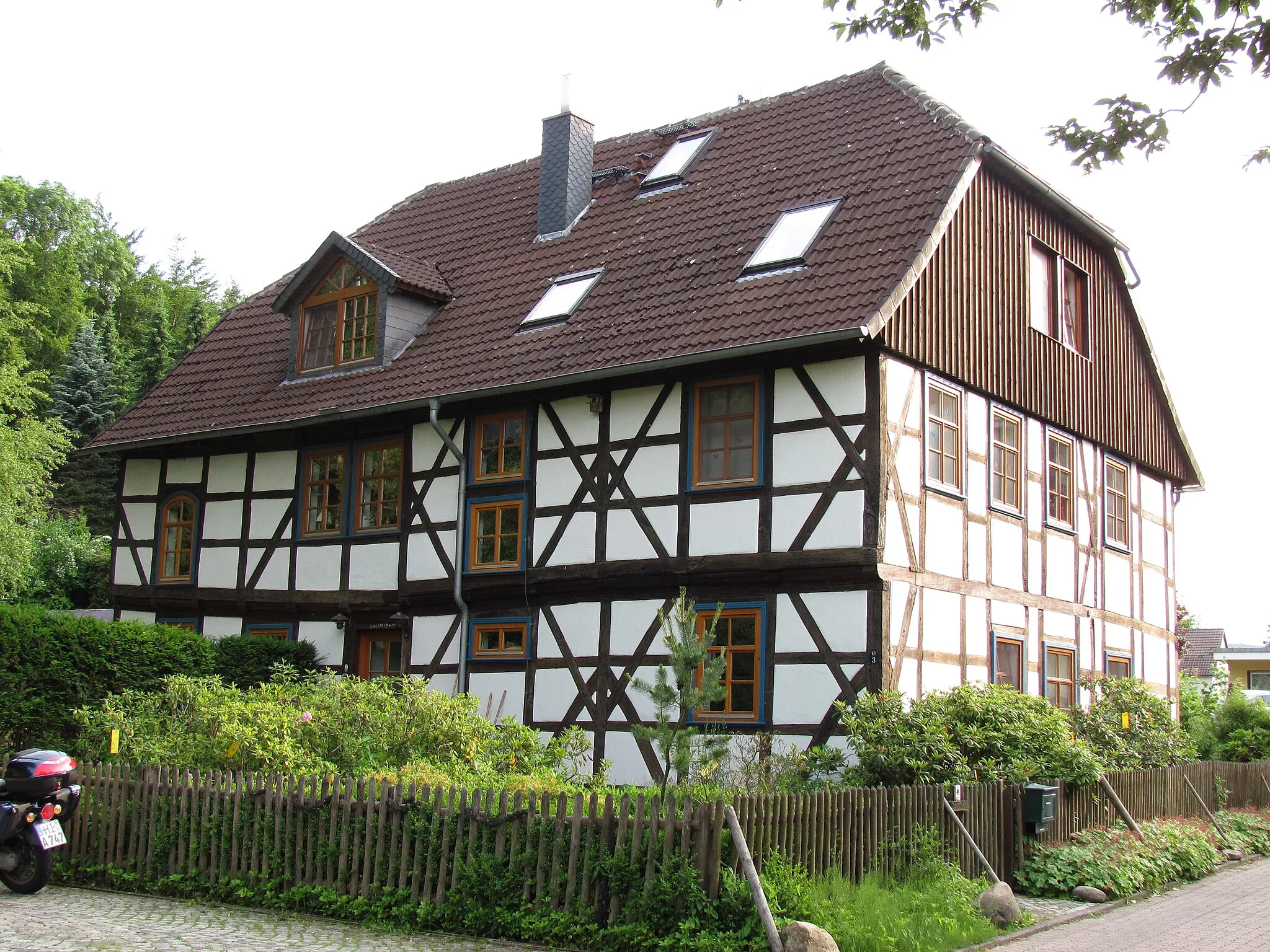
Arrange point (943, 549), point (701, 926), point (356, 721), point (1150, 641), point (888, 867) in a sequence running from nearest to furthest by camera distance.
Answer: point (701, 926), point (888, 867), point (356, 721), point (943, 549), point (1150, 641)

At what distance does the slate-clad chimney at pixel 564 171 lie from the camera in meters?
21.8

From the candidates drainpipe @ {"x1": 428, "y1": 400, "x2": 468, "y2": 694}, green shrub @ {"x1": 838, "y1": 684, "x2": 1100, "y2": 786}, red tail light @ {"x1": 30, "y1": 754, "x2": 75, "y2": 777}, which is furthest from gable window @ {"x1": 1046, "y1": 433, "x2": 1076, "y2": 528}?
red tail light @ {"x1": 30, "y1": 754, "x2": 75, "y2": 777}

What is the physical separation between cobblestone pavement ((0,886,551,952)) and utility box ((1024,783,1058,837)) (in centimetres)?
538

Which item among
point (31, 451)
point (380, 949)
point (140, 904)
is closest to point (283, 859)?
point (140, 904)

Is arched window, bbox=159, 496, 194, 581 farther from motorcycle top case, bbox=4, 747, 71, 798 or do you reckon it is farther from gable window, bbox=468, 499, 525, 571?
motorcycle top case, bbox=4, 747, 71, 798

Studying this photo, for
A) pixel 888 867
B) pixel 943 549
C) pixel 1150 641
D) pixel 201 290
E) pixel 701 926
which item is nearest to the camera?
pixel 701 926

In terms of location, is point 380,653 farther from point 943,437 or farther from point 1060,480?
point 1060,480

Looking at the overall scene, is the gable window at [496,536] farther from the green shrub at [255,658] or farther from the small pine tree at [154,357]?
the small pine tree at [154,357]

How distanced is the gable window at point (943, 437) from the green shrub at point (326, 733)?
17.5ft

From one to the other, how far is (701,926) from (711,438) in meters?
8.25

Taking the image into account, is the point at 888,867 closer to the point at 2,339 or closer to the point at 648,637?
the point at 648,637

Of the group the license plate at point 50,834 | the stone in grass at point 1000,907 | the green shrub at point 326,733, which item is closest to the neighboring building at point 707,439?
the green shrub at point 326,733

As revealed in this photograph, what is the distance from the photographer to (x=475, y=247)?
74.7 ft

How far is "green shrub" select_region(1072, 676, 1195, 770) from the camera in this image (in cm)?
1634
